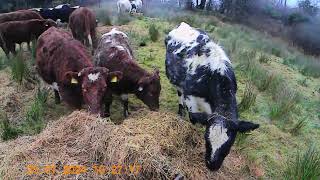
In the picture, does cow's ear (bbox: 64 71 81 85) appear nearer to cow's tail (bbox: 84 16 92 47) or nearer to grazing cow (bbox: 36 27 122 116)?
grazing cow (bbox: 36 27 122 116)

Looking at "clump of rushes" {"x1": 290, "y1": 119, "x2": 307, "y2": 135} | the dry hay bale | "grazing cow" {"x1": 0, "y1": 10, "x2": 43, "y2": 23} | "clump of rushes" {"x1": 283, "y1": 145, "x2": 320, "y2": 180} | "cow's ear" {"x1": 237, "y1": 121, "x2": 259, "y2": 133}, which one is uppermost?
"grazing cow" {"x1": 0, "y1": 10, "x2": 43, "y2": 23}

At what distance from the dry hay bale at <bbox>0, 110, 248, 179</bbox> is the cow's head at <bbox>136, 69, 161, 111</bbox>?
0.84 m

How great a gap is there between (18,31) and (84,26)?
1.81 m

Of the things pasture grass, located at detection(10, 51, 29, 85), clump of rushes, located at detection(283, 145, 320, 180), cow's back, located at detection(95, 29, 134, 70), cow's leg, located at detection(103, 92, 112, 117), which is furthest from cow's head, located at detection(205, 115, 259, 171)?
pasture grass, located at detection(10, 51, 29, 85)

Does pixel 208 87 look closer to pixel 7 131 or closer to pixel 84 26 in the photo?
pixel 7 131

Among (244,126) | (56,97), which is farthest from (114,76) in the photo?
(244,126)

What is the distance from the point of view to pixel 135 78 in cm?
614

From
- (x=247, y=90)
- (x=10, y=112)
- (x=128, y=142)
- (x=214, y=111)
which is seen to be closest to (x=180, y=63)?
(x=214, y=111)

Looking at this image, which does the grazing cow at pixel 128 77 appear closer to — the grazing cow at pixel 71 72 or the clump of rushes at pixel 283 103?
the grazing cow at pixel 71 72

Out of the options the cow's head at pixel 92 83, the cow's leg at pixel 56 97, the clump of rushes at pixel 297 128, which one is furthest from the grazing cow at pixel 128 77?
the clump of rushes at pixel 297 128

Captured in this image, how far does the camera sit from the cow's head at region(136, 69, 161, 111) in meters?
5.96

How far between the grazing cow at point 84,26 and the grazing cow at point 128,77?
132 inches

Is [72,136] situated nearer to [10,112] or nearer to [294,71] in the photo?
[10,112]

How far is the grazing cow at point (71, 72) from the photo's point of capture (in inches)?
209
